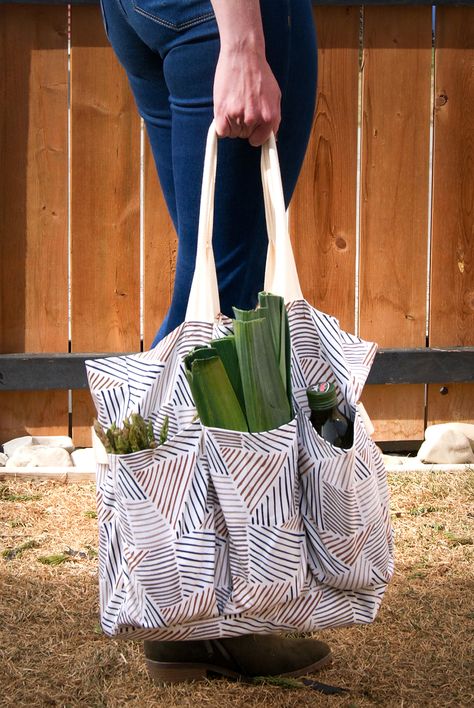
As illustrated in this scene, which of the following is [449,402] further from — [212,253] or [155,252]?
[212,253]

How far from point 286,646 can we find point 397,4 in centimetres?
259

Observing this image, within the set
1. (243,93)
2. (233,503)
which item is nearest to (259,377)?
(233,503)

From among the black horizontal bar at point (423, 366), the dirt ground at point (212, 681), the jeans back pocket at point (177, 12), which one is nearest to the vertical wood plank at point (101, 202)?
the dirt ground at point (212, 681)

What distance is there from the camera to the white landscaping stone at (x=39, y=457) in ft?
11.1

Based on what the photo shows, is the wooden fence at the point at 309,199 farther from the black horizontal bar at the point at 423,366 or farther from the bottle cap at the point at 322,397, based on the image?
the bottle cap at the point at 322,397

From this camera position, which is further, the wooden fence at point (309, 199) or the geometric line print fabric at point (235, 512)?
the wooden fence at point (309, 199)

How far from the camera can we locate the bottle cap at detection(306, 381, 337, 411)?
1.45m

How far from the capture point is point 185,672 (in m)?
1.80

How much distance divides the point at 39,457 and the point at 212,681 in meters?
1.76

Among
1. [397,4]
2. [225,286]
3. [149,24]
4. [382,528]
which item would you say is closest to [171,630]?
[382,528]

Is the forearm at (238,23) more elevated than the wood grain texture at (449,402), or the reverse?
the forearm at (238,23)

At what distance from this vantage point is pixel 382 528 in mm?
1529

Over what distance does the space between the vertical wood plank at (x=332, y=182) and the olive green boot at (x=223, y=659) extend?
2.01 m

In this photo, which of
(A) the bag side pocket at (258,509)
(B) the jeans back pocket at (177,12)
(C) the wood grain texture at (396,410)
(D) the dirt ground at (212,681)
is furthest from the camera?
(C) the wood grain texture at (396,410)
